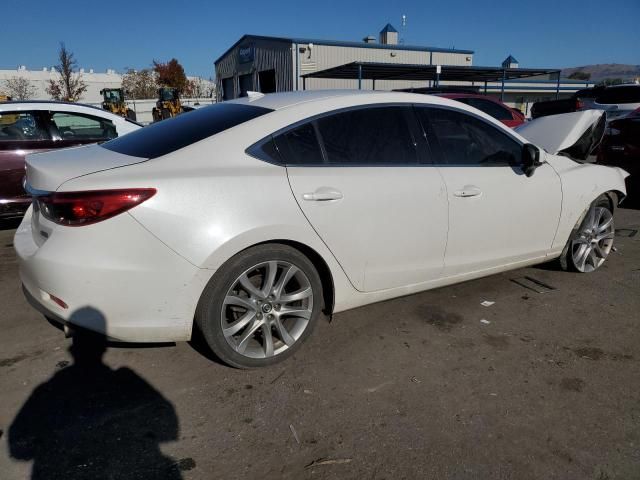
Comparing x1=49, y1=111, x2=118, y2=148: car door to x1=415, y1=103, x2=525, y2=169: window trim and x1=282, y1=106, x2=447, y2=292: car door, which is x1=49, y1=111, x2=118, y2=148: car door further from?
x1=415, y1=103, x2=525, y2=169: window trim

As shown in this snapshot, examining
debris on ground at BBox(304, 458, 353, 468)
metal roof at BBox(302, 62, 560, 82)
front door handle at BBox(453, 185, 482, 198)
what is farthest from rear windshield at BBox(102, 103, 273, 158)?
metal roof at BBox(302, 62, 560, 82)

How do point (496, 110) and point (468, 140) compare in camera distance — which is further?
point (496, 110)

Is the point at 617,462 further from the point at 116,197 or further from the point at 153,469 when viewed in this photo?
the point at 116,197

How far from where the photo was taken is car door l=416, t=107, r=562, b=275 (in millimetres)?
3354

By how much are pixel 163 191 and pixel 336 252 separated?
1.06m

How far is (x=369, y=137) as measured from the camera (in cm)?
310

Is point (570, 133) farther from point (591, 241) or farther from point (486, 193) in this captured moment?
point (486, 193)

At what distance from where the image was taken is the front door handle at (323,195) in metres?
2.74

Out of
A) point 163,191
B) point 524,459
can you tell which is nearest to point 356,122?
point 163,191

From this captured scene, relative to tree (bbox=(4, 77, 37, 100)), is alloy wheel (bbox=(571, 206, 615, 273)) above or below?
below

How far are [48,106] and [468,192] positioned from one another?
5.09m

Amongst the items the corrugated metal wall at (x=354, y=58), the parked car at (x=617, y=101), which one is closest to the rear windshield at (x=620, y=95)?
the parked car at (x=617, y=101)

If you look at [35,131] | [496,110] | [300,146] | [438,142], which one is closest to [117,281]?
[300,146]

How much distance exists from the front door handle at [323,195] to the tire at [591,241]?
2.53m
